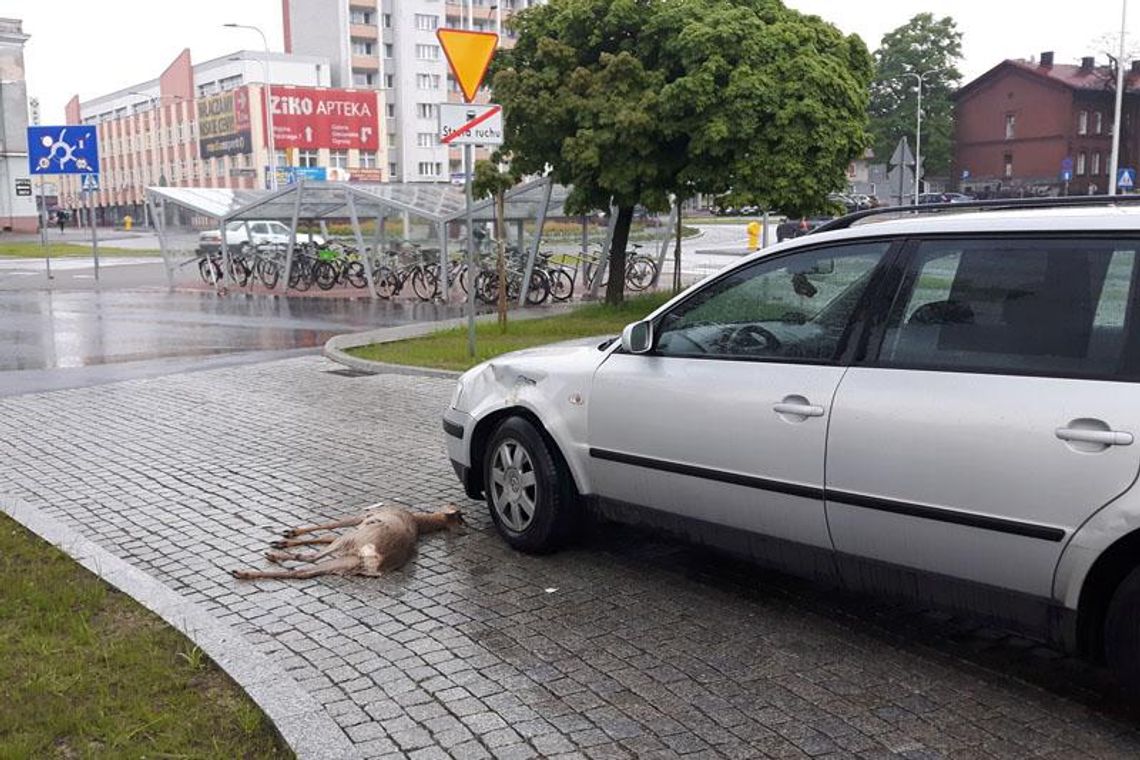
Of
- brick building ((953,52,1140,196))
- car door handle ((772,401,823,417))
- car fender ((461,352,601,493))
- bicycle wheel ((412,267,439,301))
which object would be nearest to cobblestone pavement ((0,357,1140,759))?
car fender ((461,352,601,493))

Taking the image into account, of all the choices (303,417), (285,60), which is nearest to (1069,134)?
(285,60)

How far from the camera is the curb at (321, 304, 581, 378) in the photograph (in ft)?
43.6

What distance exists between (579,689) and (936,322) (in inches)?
74.4

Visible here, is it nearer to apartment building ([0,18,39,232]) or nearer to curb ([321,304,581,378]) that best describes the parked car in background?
curb ([321,304,581,378])

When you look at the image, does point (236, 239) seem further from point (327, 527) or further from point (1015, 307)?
point (1015, 307)

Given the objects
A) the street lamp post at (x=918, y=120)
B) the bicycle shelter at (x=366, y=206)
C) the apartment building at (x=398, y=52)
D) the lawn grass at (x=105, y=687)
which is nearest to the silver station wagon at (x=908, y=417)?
the lawn grass at (x=105, y=687)

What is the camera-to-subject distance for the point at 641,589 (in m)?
5.49

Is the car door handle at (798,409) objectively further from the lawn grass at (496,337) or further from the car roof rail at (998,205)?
the lawn grass at (496,337)

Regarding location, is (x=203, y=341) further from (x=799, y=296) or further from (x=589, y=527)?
(x=799, y=296)

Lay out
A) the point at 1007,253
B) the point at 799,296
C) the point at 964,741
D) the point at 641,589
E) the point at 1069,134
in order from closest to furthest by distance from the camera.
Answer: the point at 964,741 < the point at 1007,253 < the point at 799,296 < the point at 641,589 < the point at 1069,134

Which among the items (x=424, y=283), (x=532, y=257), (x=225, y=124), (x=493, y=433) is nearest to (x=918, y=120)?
(x=225, y=124)

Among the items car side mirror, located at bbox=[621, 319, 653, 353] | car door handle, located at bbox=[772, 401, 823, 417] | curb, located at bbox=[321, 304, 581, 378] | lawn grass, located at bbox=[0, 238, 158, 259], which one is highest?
car side mirror, located at bbox=[621, 319, 653, 353]

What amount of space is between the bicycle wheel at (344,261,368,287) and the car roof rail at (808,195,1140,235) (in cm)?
2361

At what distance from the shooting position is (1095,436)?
3766 millimetres
